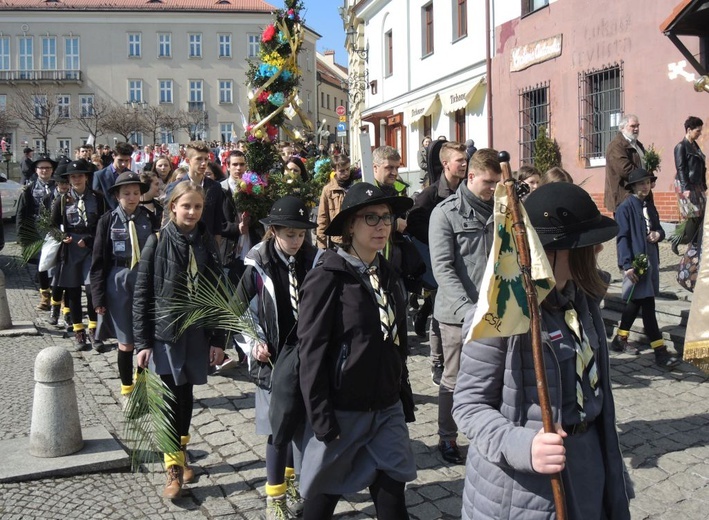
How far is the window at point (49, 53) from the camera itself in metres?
70.4

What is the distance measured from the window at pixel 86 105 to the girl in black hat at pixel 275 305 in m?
69.5

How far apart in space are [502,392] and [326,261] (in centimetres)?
118

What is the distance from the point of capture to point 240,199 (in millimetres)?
7746

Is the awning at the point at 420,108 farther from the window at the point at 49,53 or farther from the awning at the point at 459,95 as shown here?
the window at the point at 49,53

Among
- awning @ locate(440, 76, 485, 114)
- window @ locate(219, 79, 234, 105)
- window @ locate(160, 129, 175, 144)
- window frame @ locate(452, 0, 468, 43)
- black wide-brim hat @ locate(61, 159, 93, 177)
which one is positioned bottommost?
black wide-brim hat @ locate(61, 159, 93, 177)

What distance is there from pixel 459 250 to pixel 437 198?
152 cm

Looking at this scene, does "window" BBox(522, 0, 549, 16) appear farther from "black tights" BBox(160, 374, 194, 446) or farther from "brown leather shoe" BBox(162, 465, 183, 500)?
"brown leather shoe" BBox(162, 465, 183, 500)

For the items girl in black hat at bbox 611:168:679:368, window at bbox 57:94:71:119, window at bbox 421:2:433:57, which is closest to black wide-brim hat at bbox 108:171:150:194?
girl in black hat at bbox 611:168:679:368

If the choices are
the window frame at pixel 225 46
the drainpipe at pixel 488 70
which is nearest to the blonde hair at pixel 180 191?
the drainpipe at pixel 488 70

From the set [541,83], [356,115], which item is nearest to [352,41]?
[356,115]

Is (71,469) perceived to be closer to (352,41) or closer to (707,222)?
(707,222)

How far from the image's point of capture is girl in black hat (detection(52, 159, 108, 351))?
8.45 m

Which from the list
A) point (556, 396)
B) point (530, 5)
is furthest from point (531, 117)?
point (556, 396)

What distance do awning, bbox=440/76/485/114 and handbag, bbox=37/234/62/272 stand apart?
1560cm
